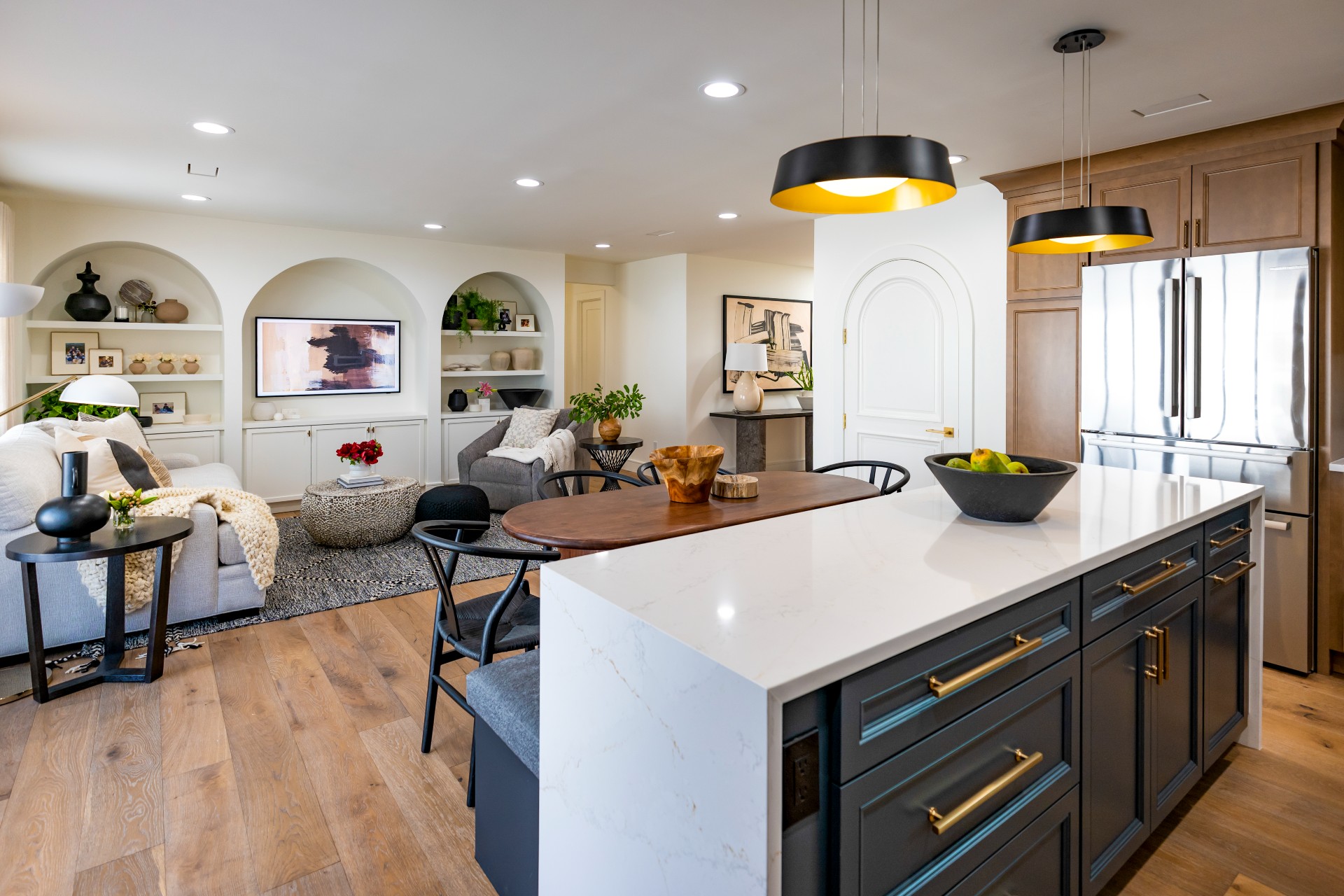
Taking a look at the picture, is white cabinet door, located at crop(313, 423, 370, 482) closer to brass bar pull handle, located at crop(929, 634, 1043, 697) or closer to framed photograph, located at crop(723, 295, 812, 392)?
framed photograph, located at crop(723, 295, 812, 392)

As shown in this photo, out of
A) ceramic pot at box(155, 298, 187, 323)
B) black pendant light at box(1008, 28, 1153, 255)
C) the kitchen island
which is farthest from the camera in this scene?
ceramic pot at box(155, 298, 187, 323)

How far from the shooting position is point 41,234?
201 inches

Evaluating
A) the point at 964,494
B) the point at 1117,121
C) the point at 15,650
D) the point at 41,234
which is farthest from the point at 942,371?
the point at 41,234

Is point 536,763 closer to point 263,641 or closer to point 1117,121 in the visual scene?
point 263,641

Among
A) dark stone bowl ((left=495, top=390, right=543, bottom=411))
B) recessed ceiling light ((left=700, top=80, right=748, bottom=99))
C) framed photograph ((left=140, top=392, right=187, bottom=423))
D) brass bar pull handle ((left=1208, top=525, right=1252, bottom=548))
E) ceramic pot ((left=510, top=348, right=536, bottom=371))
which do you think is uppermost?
recessed ceiling light ((left=700, top=80, right=748, bottom=99))

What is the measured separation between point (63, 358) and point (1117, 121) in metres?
6.95

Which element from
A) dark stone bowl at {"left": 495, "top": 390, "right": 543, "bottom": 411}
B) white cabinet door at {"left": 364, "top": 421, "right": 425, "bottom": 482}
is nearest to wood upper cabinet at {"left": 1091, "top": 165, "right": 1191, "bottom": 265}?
dark stone bowl at {"left": 495, "top": 390, "right": 543, "bottom": 411}

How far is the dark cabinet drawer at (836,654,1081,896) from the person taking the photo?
1085 mm

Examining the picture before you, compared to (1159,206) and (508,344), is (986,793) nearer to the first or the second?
(1159,206)

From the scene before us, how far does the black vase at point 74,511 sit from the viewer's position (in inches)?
106

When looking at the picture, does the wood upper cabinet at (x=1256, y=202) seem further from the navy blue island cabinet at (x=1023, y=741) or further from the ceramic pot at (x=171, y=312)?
the ceramic pot at (x=171, y=312)

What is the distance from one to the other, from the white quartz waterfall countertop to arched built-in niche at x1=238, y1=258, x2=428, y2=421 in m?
5.73

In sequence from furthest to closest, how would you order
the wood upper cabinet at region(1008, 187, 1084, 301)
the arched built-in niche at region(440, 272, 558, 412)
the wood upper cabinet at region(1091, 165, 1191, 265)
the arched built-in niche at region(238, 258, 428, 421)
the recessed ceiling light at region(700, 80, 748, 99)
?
the arched built-in niche at region(440, 272, 558, 412), the arched built-in niche at region(238, 258, 428, 421), the wood upper cabinet at region(1008, 187, 1084, 301), the wood upper cabinet at region(1091, 165, 1191, 265), the recessed ceiling light at region(700, 80, 748, 99)

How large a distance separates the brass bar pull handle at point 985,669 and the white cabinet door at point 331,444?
242 inches
